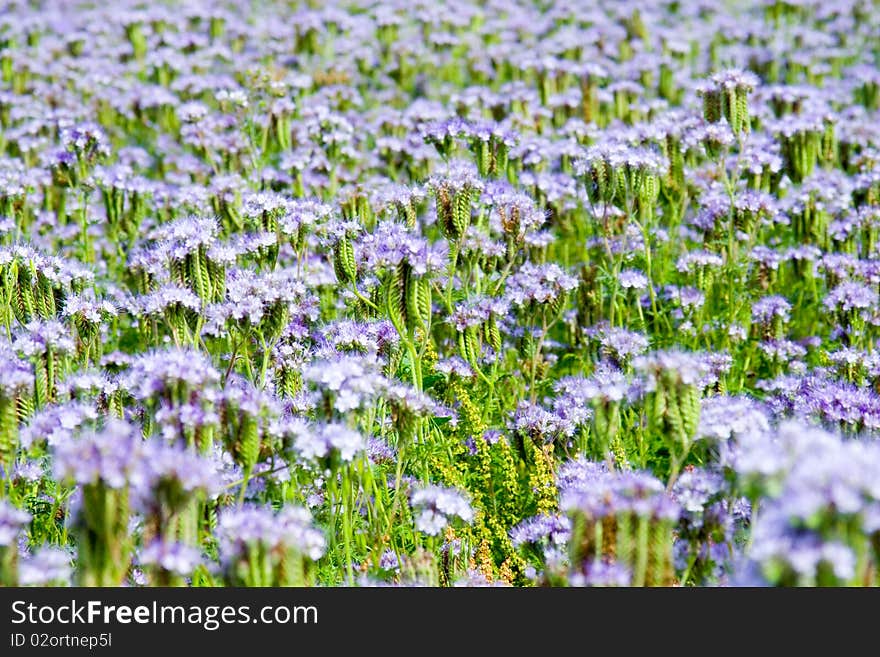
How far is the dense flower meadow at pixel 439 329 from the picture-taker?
13.8 ft

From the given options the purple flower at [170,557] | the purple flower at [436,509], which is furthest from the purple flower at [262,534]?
the purple flower at [436,509]

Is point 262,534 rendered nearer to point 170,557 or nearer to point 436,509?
point 170,557

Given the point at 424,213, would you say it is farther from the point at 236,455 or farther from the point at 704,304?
the point at 236,455

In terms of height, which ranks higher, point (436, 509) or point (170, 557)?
point (436, 509)

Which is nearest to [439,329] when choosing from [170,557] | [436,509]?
[436,509]

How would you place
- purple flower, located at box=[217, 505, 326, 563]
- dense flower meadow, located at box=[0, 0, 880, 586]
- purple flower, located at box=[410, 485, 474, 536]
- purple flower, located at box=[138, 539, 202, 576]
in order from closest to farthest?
purple flower, located at box=[217, 505, 326, 563]
purple flower, located at box=[138, 539, 202, 576]
dense flower meadow, located at box=[0, 0, 880, 586]
purple flower, located at box=[410, 485, 474, 536]

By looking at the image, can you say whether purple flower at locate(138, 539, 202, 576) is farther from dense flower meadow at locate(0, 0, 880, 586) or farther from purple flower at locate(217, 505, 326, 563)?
purple flower at locate(217, 505, 326, 563)

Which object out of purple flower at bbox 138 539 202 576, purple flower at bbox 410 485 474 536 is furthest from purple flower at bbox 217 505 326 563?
purple flower at bbox 410 485 474 536

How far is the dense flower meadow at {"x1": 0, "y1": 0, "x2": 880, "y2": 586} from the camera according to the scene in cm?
420

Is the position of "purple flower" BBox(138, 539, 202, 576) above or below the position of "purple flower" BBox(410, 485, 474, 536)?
below

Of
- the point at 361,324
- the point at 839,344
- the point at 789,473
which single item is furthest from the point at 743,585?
the point at 839,344

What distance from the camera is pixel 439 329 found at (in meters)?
7.70

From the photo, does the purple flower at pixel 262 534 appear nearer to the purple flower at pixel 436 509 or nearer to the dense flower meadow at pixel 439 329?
the dense flower meadow at pixel 439 329

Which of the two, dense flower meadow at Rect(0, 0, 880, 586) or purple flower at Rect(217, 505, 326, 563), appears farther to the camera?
dense flower meadow at Rect(0, 0, 880, 586)
